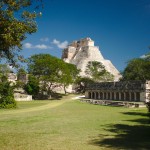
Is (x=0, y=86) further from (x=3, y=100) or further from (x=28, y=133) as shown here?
(x=28, y=133)

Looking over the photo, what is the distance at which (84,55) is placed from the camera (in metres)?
145

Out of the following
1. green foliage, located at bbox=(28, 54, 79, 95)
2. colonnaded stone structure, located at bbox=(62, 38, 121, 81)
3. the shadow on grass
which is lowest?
the shadow on grass

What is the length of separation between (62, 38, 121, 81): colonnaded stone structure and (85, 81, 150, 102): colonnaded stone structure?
5650 centimetres

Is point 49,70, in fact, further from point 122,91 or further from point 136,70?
point 136,70

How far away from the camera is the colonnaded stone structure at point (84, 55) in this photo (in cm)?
13950

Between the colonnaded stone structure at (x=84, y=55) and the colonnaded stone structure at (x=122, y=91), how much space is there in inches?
2224

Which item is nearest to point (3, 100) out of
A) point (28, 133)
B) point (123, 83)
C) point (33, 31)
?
point (28, 133)

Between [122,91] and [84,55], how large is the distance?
84.1 metres

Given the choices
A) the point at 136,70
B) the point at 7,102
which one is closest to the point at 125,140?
the point at 7,102

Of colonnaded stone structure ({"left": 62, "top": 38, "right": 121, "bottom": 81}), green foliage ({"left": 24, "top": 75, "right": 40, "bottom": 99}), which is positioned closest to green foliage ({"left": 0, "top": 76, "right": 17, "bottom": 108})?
green foliage ({"left": 24, "top": 75, "right": 40, "bottom": 99})

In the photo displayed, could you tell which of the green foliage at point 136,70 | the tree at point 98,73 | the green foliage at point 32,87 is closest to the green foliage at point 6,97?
the green foliage at point 32,87

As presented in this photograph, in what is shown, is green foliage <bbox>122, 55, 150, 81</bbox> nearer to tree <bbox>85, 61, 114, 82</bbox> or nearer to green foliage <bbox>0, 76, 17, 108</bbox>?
tree <bbox>85, 61, 114, 82</bbox>

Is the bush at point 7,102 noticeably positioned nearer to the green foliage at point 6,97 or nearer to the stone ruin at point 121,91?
the green foliage at point 6,97

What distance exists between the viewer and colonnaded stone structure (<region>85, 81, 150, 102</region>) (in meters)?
55.9
